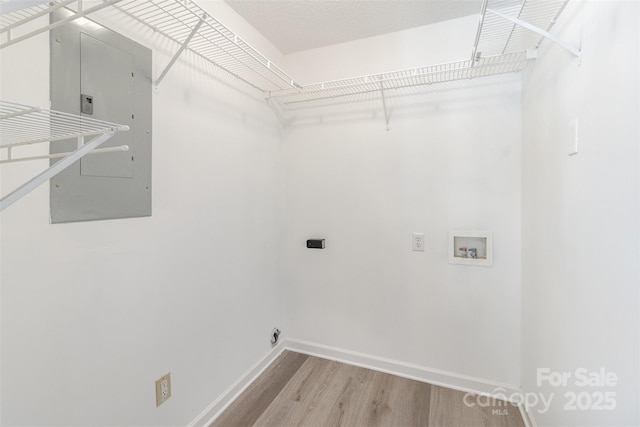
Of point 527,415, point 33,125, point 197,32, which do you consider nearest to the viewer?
point 33,125

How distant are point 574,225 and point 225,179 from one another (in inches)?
67.7

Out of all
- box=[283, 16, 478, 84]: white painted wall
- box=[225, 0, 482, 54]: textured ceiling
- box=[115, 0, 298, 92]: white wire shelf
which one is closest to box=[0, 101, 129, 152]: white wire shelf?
box=[115, 0, 298, 92]: white wire shelf

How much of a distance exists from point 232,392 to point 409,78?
7.57 feet

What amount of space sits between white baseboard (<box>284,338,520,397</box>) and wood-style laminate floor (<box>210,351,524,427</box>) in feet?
0.16

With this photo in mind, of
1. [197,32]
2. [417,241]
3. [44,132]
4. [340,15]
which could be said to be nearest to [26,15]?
[44,132]

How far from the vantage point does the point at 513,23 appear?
1.35 meters

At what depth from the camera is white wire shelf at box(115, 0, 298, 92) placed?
1.27 metres

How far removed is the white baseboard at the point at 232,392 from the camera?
1671 millimetres

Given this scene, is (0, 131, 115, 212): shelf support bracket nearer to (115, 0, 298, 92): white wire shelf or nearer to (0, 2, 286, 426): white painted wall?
(0, 2, 286, 426): white painted wall

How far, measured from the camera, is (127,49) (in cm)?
125

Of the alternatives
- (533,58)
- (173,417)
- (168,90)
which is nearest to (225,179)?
(168,90)

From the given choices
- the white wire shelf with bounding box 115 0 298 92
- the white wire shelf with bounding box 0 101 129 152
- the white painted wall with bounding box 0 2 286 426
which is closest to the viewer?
the white wire shelf with bounding box 0 101 129 152

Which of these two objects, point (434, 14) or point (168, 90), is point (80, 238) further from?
point (434, 14)

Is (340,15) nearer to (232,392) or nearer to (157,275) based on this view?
(157,275)
